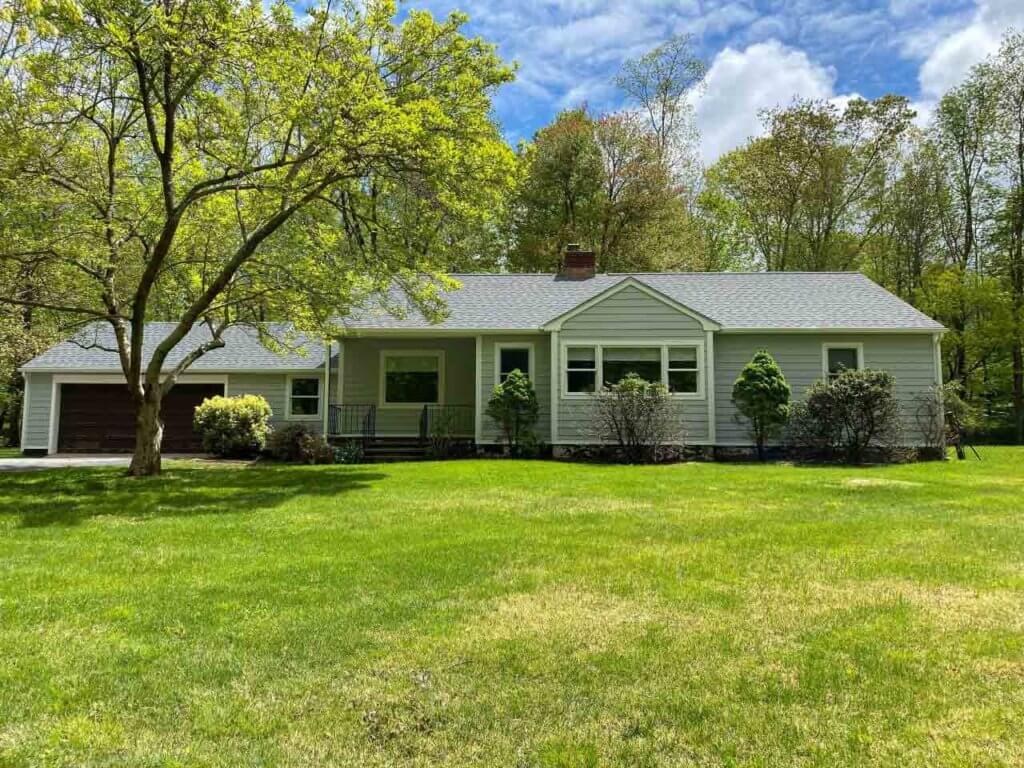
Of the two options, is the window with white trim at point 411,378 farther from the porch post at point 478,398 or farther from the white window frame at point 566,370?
the white window frame at point 566,370

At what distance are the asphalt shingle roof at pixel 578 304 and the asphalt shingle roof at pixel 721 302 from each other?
24mm

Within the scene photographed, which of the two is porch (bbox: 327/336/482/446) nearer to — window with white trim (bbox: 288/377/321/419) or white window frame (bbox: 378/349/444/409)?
white window frame (bbox: 378/349/444/409)

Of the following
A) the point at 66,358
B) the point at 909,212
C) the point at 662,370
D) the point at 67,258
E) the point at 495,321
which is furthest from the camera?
the point at 909,212

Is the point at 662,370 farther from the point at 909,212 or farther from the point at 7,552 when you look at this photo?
the point at 909,212

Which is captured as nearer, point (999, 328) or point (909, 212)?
point (999, 328)

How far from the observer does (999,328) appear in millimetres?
26281

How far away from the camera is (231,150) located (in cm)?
1145

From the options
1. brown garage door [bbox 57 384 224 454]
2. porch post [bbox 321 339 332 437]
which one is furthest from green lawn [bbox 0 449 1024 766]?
brown garage door [bbox 57 384 224 454]

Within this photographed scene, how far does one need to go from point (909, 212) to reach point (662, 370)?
67.5 ft

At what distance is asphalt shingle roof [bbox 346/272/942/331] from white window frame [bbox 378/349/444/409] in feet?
3.82

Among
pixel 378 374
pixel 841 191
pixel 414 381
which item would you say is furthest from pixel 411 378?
pixel 841 191

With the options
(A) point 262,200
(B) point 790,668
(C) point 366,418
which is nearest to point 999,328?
(C) point 366,418

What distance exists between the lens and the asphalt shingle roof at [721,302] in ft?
54.0

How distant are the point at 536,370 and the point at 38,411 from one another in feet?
45.7
